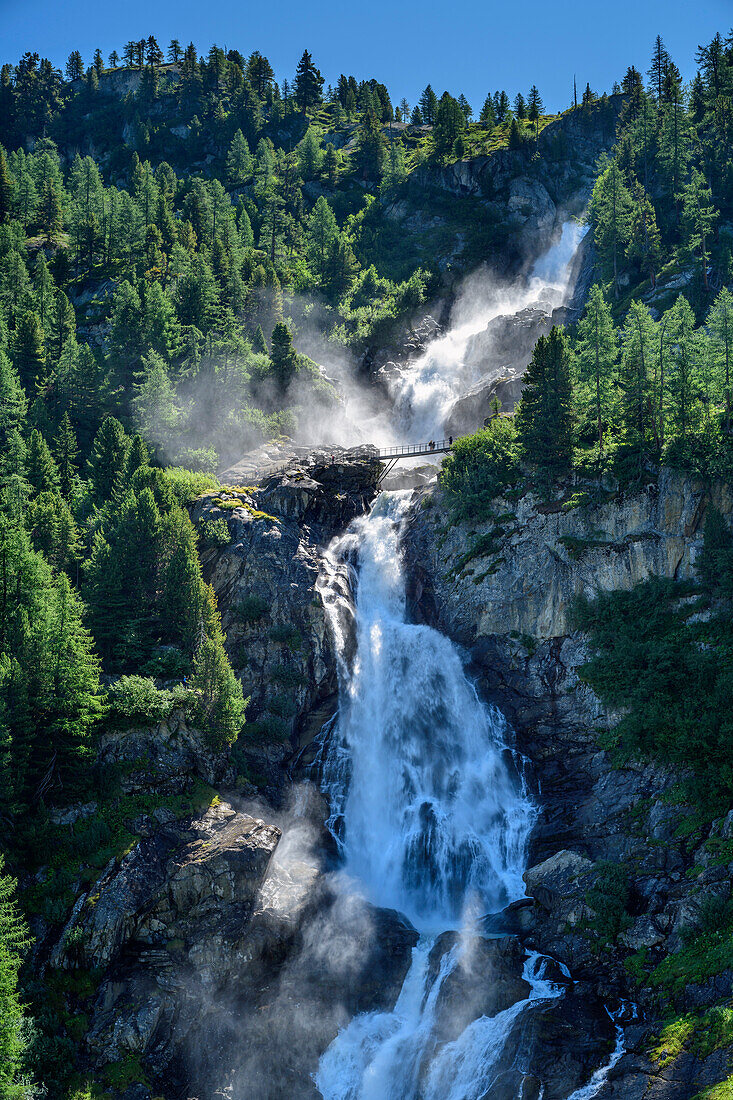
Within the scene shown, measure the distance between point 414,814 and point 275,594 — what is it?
17973 mm

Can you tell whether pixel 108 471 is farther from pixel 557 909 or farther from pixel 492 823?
pixel 557 909

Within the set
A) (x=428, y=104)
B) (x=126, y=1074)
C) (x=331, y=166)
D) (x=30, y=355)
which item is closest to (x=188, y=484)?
(x=30, y=355)

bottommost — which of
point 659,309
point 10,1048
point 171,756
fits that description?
point 10,1048

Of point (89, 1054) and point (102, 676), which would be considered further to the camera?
point (102, 676)

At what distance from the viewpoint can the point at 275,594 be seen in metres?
58.1

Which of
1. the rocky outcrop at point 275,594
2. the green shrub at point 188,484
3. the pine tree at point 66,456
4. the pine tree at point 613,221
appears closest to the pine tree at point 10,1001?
the rocky outcrop at point 275,594

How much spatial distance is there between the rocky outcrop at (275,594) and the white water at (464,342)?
2461 centimetres

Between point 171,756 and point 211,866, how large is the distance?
22.4 feet

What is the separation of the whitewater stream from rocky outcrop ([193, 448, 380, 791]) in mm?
1838

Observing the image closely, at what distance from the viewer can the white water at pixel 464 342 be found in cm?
9044

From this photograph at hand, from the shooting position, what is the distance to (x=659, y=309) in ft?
261

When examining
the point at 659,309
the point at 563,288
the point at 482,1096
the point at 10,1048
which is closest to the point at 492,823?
the point at 482,1096

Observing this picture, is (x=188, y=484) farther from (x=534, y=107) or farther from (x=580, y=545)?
(x=534, y=107)

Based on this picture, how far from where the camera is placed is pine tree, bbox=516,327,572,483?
5941cm
